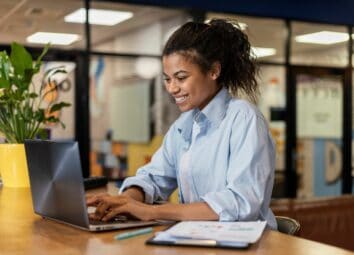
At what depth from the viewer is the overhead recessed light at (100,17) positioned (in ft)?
19.0

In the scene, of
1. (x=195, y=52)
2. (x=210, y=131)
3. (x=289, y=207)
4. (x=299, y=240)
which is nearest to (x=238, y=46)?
(x=195, y=52)

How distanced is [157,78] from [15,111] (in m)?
3.83

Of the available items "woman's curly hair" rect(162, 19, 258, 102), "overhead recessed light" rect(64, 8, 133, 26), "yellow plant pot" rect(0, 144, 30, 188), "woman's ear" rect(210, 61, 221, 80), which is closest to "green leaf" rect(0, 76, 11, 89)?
"yellow plant pot" rect(0, 144, 30, 188)

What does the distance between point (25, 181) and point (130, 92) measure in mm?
3888

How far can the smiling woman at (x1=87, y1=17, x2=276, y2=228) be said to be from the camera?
1483 millimetres

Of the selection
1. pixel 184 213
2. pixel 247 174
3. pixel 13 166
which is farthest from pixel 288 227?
pixel 13 166

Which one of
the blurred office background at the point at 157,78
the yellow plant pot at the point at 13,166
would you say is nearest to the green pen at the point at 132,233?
the yellow plant pot at the point at 13,166

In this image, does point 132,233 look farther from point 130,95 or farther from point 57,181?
point 130,95

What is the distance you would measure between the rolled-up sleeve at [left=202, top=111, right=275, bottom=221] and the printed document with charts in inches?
3.0

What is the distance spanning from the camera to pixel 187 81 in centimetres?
170

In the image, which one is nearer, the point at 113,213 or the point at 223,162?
the point at 113,213

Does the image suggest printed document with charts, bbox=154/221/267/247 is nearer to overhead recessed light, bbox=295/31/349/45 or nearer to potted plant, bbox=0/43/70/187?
potted plant, bbox=0/43/70/187

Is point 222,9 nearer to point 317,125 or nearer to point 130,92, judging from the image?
point 130,92

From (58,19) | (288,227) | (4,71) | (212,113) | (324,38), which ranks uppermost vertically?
(58,19)
